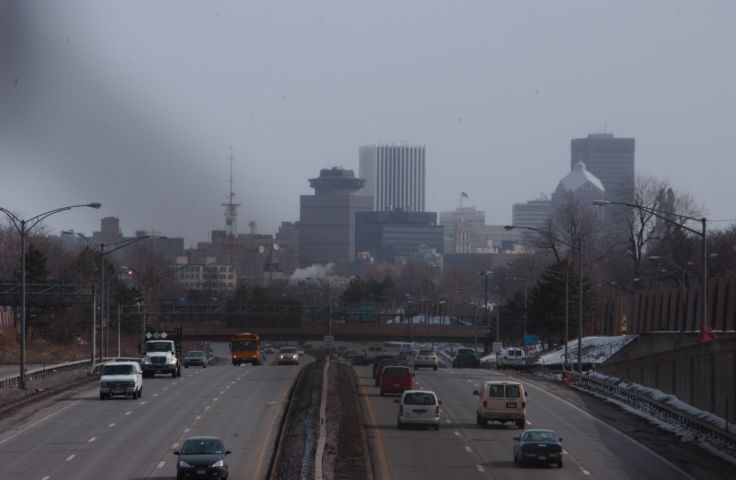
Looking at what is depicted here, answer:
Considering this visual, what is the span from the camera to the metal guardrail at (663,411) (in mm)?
45375

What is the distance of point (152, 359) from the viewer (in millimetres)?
77125

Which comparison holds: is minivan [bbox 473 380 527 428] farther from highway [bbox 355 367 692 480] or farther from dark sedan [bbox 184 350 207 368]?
dark sedan [bbox 184 350 207 368]

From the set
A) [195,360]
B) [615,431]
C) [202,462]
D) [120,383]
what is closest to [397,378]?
[120,383]

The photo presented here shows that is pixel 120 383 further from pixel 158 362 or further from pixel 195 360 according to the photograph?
pixel 195 360

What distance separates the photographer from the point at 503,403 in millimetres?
50562

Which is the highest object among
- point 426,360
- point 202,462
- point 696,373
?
point 696,373

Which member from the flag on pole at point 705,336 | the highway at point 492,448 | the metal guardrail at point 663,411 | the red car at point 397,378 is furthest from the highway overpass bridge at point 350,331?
the flag on pole at point 705,336

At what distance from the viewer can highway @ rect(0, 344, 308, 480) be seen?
3706cm

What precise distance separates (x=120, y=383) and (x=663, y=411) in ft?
78.7

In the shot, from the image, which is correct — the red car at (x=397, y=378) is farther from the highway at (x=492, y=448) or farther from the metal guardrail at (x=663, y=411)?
the metal guardrail at (x=663, y=411)

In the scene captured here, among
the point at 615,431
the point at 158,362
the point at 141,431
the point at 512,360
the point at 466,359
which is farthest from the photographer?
the point at 466,359

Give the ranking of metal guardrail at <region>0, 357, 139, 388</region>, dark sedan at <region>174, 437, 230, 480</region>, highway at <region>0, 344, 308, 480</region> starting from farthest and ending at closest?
1. metal guardrail at <region>0, 357, 139, 388</region>
2. highway at <region>0, 344, 308, 480</region>
3. dark sedan at <region>174, 437, 230, 480</region>

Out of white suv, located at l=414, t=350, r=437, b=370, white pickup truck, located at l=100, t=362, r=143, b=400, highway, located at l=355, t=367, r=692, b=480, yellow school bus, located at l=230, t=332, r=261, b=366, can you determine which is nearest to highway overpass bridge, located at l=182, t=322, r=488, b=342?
yellow school bus, located at l=230, t=332, r=261, b=366

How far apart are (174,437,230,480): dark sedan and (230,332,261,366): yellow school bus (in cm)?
7219
